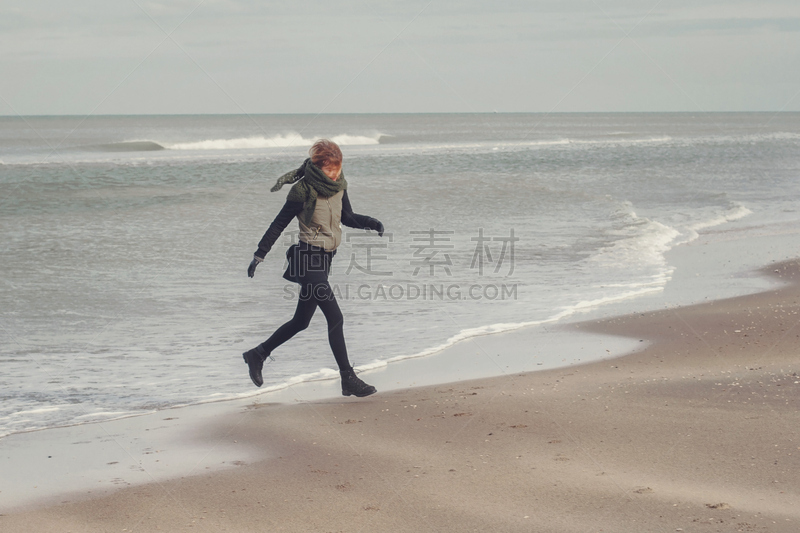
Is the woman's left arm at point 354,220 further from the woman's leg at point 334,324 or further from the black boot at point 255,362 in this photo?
the black boot at point 255,362

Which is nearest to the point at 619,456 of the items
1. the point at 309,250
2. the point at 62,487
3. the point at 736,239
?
the point at 309,250

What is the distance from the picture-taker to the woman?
457 cm

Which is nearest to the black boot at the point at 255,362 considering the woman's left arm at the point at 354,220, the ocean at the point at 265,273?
the ocean at the point at 265,273

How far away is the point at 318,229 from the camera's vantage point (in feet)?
15.2

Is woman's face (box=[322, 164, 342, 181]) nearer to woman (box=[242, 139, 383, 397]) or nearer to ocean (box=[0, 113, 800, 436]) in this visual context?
woman (box=[242, 139, 383, 397])

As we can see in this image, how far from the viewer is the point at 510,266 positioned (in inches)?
376

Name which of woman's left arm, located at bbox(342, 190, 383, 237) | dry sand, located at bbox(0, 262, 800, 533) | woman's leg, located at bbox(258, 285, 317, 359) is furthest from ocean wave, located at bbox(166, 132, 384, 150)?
dry sand, located at bbox(0, 262, 800, 533)

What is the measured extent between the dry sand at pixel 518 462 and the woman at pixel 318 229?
0.51 meters

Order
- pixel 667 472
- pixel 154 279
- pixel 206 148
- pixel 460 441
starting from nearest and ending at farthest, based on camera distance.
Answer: pixel 667 472, pixel 460 441, pixel 154 279, pixel 206 148

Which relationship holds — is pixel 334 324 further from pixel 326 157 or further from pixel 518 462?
pixel 518 462

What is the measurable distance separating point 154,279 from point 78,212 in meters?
8.76

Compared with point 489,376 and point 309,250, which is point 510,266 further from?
point 309,250

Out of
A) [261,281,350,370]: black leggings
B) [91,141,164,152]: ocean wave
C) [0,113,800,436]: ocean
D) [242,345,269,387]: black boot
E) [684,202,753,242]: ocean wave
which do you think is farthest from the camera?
[91,141,164,152]: ocean wave

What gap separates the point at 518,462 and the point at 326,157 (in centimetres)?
210
